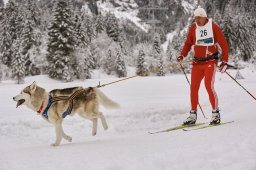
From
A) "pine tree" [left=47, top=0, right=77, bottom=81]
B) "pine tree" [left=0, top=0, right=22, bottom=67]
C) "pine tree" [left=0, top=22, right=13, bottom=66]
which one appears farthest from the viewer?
"pine tree" [left=0, top=0, right=22, bottom=67]

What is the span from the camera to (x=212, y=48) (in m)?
7.19

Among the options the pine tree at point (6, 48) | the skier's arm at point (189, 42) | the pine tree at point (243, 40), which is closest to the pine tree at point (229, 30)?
the pine tree at point (243, 40)

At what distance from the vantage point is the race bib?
7.11 m

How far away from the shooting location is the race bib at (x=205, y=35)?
280 inches

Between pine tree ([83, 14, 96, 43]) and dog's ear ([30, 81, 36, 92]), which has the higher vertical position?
pine tree ([83, 14, 96, 43])

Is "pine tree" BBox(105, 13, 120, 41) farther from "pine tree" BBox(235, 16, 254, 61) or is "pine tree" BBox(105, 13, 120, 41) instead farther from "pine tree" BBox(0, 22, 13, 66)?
"pine tree" BBox(235, 16, 254, 61)

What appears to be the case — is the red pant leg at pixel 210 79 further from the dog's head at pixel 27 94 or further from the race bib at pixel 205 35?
the dog's head at pixel 27 94

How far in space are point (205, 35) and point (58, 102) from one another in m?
3.49

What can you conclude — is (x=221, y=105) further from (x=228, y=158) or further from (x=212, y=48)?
(x=228, y=158)

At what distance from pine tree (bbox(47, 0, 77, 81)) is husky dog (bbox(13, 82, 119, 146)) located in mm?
35303

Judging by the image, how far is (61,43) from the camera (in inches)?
1671

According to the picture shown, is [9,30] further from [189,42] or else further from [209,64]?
[209,64]

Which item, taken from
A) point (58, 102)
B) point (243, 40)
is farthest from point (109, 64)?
point (58, 102)

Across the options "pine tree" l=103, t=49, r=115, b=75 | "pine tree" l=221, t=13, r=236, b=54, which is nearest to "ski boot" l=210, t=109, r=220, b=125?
"pine tree" l=103, t=49, r=115, b=75
